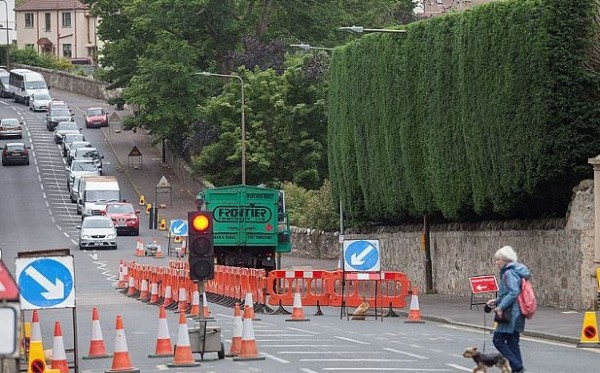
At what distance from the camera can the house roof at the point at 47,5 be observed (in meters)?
184

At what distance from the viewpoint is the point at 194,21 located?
92250 millimetres

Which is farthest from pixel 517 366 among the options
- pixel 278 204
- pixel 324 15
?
pixel 324 15

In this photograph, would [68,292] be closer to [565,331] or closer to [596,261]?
[565,331]

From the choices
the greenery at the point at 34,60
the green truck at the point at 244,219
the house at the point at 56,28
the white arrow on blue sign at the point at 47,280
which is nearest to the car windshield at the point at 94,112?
the greenery at the point at 34,60

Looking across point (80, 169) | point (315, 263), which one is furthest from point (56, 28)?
point (315, 263)

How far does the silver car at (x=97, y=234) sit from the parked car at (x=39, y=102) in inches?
2624

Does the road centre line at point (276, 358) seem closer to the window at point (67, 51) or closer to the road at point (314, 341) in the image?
the road at point (314, 341)

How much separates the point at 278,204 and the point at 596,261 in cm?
1454

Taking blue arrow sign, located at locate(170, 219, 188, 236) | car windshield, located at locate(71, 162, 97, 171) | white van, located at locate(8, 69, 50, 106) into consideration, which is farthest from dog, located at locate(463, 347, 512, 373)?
white van, located at locate(8, 69, 50, 106)

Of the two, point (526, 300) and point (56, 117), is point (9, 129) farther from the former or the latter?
point (526, 300)

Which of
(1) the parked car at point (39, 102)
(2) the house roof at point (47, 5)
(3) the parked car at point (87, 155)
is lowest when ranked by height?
(3) the parked car at point (87, 155)

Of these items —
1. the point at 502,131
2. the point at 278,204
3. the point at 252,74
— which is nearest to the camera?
the point at 502,131

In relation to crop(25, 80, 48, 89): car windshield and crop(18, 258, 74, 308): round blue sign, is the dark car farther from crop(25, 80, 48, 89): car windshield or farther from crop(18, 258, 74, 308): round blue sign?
crop(18, 258, 74, 308): round blue sign

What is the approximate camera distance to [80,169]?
89500mm
